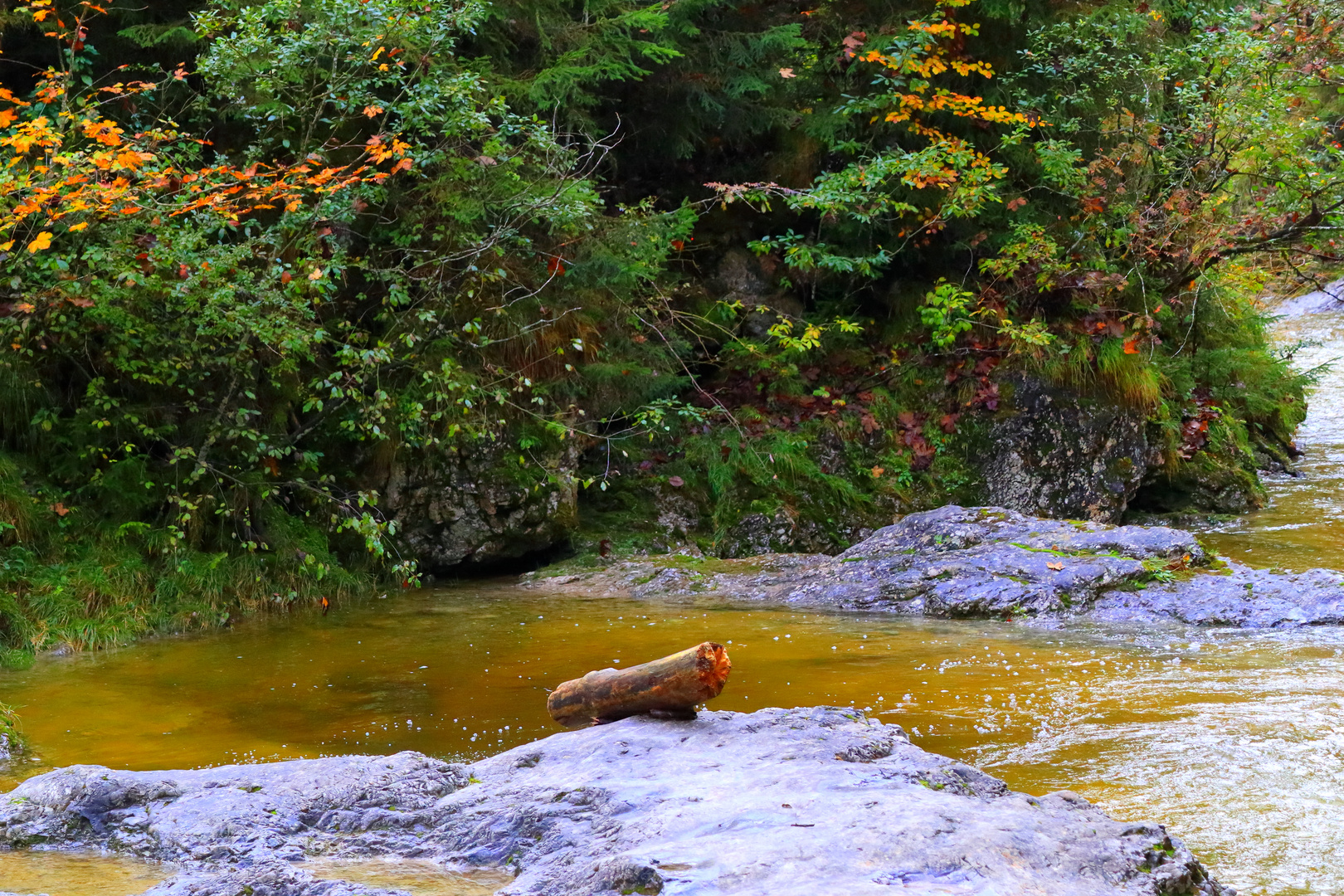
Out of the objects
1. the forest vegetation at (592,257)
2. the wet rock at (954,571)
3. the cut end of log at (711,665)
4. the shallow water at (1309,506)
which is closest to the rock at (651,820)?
the cut end of log at (711,665)

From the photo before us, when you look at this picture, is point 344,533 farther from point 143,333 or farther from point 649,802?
point 649,802

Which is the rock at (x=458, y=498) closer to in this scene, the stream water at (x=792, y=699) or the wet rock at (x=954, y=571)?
the wet rock at (x=954, y=571)

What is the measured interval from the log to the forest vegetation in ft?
12.5

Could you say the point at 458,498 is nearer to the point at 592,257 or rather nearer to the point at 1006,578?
the point at 592,257

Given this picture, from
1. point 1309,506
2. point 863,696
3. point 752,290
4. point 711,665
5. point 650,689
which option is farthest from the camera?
point 752,290

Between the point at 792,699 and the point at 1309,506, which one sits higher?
the point at 792,699

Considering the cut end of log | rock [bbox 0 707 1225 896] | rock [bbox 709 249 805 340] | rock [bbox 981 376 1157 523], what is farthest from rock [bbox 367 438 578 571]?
rock [bbox 0 707 1225 896]

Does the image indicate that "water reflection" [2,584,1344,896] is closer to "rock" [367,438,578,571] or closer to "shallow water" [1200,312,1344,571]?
"rock" [367,438,578,571]

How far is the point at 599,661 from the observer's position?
653cm

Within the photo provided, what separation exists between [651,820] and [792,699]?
8.56ft

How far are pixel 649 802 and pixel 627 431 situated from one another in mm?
6541

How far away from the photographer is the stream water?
395 centimetres

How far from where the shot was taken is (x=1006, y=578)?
765 centimetres

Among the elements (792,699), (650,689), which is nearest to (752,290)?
(792,699)
